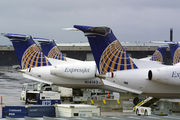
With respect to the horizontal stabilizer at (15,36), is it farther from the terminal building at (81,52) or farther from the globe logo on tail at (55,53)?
the terminal building at (81,52)

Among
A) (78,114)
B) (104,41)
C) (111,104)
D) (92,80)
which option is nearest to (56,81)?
(92,80)

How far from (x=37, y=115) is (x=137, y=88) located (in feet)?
25.9

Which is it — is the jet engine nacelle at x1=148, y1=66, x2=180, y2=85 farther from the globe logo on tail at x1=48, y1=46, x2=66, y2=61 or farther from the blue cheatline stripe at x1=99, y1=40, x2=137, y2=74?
the globe logo on tail at x1=48, y1=46, x2=66, y2=61

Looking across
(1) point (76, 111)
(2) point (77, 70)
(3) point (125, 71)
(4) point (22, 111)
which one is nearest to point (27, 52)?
(2) point (77, 70)

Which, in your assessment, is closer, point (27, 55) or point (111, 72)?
point (111, 72)

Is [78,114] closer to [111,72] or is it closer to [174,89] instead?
[111,72]

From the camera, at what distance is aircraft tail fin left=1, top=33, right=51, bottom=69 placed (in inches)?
1357

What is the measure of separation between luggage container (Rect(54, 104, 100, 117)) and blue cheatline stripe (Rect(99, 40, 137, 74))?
5.84 meters

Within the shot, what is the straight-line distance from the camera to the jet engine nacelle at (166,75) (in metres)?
22.7

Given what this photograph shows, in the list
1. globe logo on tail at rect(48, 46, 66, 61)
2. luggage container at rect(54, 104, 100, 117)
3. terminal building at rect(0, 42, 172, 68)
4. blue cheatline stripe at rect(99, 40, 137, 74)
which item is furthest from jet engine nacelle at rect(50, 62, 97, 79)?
terminal building at rect(0, 42, 172, 68)

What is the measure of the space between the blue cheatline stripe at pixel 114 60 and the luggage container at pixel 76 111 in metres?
5.84

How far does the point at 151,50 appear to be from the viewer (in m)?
93.4

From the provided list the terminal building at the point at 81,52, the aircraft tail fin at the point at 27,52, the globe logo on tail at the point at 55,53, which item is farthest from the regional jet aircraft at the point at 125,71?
the terminal building at the point at 81,52

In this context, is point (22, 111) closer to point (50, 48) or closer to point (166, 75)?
point (166, 75)
